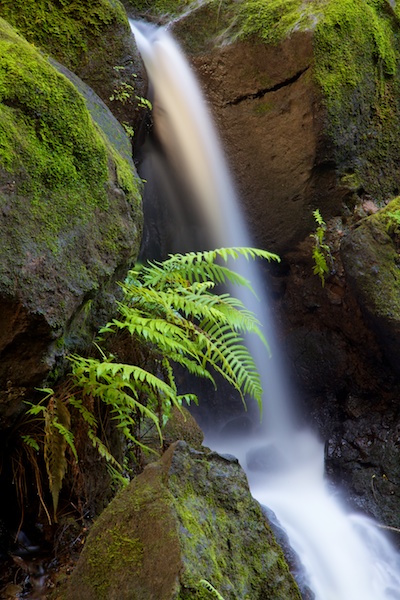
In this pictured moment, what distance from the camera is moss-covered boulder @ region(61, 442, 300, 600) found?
1.93m

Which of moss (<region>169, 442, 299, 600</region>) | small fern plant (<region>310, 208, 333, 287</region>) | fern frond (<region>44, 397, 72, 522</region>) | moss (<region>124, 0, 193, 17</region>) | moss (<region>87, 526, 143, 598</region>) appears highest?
moss (<region>124, 0, 193, 17</region>)

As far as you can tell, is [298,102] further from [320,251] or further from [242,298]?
[242,298]

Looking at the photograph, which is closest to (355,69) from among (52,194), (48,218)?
(52,194)

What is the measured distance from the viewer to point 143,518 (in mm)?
2113

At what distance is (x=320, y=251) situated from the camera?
575cm

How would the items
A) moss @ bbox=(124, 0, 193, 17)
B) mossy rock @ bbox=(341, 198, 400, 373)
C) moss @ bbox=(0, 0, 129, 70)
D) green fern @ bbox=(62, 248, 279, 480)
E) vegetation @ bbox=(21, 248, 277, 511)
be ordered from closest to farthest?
1. vegetation @ bbox=(21, 248, 277, 511)
2. green fern @ bbox=(62, 248, 279, 480)
3. moss @ bbox=(0, 0, 129, 70)
4. mossy rock @ bbox=(341, 198, 400, 373)
5. moss @ bbox=(124, 0, 193, 17)

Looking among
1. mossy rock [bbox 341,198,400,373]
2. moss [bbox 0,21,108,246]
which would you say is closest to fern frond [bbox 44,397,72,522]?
moss [bbox 0,21,108,246]

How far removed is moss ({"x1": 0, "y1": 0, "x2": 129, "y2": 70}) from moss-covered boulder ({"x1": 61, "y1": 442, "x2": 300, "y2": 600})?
3.54m

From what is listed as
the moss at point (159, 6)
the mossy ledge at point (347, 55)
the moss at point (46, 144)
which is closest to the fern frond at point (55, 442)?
the moss at point (46, 144)

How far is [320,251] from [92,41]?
2.88 meters

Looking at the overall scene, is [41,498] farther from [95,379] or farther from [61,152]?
[61,152]

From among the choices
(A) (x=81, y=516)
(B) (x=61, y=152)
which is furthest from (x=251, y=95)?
(A) (x=81, y=516)

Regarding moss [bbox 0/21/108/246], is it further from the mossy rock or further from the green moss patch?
the mossy rock

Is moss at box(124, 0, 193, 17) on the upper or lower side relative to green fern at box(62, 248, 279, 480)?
upper
